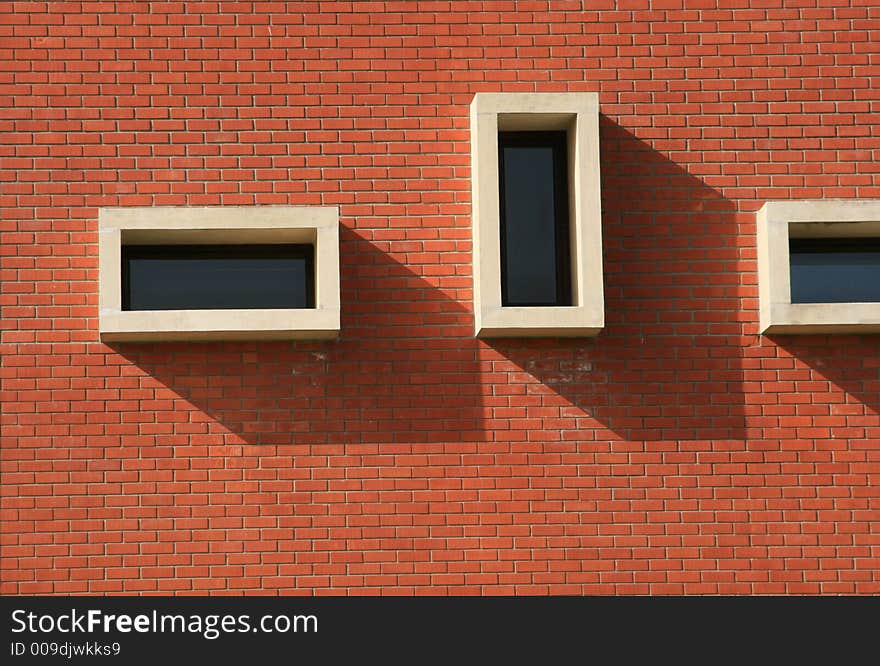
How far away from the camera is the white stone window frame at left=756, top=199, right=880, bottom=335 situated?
9.19 meters

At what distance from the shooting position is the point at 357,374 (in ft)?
30.4

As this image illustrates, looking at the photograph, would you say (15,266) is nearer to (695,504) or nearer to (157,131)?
(157,131)

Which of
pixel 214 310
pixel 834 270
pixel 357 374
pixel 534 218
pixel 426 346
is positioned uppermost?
pixel 534 218

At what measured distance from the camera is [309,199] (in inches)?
371

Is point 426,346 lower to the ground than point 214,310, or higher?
lower

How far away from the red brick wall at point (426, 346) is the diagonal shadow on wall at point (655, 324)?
0.02 m

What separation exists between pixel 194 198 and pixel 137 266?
0.66m

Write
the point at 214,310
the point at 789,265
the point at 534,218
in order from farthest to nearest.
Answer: the point at 534,218, the point at 789,265, the point at 214,310

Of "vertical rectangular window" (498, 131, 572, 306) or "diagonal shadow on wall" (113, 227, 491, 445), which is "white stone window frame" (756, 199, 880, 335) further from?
"diagonal shadow on wall" (113, 227, 491, 445)

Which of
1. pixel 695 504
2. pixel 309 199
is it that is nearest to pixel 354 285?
pixel 309 199

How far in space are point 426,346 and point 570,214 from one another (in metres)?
1.36

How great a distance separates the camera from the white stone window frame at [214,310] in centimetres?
903

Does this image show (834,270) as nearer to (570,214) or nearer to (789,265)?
(789,265)

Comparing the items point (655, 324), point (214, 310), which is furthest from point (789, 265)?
point (214, 310)
